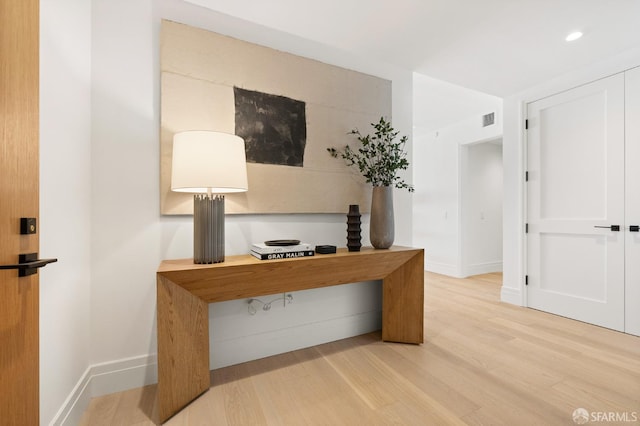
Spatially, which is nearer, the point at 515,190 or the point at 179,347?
the point at 179,347

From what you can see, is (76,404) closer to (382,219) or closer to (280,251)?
(280,251)

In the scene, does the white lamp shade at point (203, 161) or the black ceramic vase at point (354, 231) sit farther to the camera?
the black ceramic vase at point (354, 231)

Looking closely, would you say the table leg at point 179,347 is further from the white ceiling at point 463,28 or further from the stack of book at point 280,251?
the white ceiling at point 463,28

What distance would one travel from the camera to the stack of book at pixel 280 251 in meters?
1.71

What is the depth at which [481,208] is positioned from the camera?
4.77 metres

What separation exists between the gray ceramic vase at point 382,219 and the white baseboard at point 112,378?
5.54ft

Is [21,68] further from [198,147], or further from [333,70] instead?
[333,70]

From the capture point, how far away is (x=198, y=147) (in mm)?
1485

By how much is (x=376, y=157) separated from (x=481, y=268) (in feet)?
11.6

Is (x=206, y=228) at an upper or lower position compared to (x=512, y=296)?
upper

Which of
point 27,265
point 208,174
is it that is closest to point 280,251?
point 208,174

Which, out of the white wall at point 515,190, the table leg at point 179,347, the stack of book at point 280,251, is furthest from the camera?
the white wall at point 515,190

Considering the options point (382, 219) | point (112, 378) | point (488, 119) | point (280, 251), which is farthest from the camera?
point (488, 119)

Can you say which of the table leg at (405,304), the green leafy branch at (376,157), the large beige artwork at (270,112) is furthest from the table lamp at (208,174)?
the table leg at (405,304)
